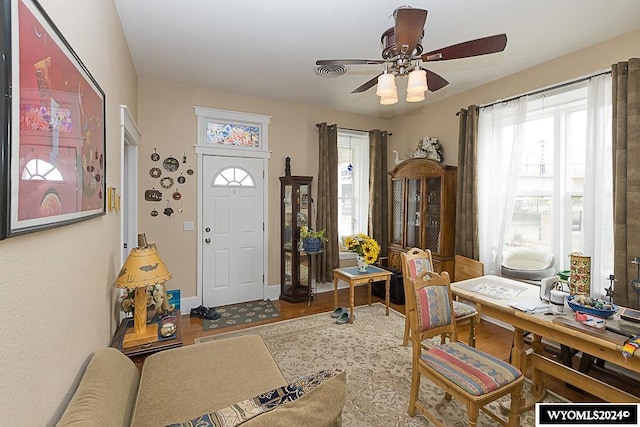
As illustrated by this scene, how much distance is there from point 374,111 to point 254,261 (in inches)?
116

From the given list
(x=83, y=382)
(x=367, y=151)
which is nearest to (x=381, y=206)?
(x=367, y=151)

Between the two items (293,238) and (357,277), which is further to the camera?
(293,238)

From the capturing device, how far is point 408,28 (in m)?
1.67

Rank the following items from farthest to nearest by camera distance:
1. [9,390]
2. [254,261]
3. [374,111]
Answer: [374,111] → [254,261] → [9,390]

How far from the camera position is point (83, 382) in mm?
1155

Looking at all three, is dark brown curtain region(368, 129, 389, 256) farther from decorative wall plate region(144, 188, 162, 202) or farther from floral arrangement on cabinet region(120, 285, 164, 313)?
floral arrangement on cabinet region(120, 285, 164, 313)

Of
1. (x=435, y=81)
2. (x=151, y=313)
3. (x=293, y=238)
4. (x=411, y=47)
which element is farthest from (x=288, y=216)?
(x=411, y=47)

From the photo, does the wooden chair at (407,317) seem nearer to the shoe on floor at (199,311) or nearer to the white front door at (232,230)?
the white front door at (232,230)

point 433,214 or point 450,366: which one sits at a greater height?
point 433,214

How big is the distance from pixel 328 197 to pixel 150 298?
2887mm

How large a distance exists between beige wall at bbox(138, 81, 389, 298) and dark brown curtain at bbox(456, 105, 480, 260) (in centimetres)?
221

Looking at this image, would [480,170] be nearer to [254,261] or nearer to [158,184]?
[254,261]

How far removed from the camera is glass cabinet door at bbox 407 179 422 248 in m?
4.16

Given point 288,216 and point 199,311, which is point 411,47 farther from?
point 199,311
